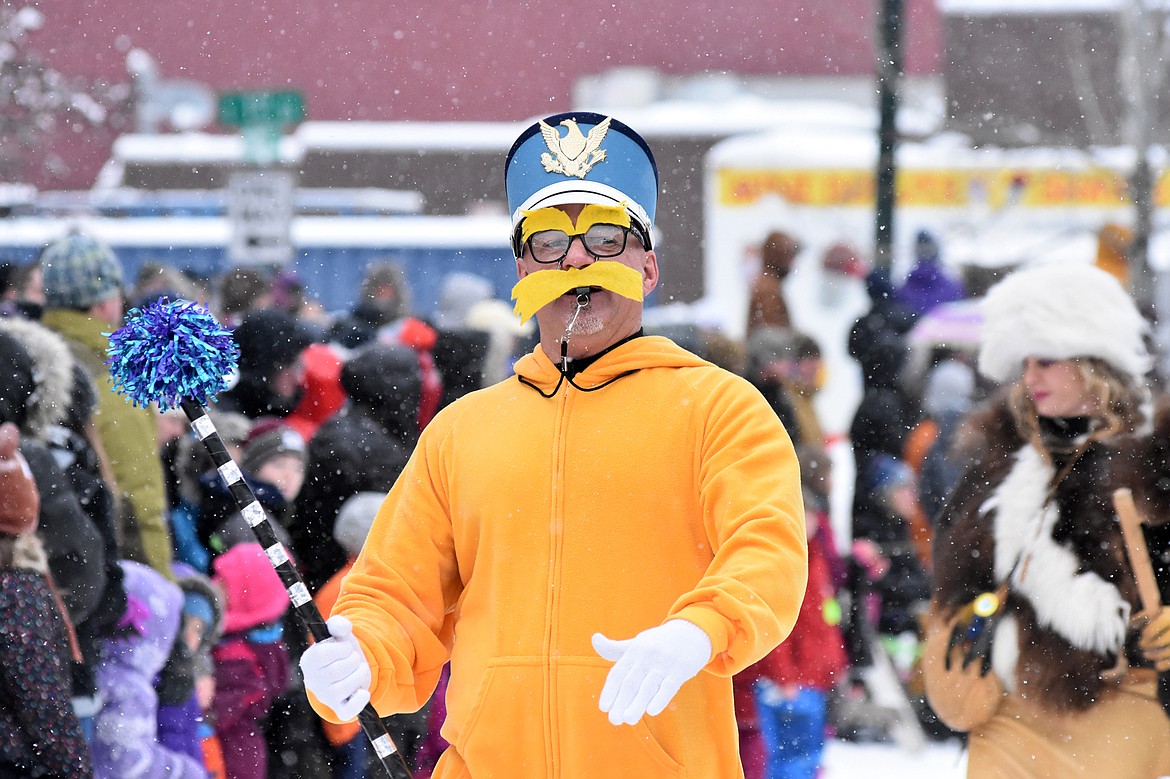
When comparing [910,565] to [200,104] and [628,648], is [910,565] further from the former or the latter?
[200,104]

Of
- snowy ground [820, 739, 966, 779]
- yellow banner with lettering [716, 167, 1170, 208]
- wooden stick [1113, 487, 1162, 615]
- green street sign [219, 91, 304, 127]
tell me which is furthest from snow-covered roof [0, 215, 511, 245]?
wooden stick [1113, 487, 1162, 615]

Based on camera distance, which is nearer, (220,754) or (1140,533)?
(1140,533)

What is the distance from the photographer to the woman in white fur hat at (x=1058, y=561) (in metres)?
3.68

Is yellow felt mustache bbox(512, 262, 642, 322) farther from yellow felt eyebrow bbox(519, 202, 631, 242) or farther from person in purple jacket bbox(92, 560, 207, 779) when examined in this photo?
person in purple jacket bbox(92, 560, 207, 779)

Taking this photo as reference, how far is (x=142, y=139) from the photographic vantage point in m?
18.8

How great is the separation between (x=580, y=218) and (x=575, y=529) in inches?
21.7

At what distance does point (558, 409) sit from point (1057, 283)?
74.8 inches

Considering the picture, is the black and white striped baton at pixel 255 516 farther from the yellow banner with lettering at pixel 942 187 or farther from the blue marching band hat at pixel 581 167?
the yellow banner with lettering at pixel 942 187

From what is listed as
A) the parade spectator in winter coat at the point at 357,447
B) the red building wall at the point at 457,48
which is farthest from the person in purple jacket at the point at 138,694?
the red building wall at the point at 457,48

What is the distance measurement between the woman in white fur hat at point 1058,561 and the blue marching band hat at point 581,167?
156 cm

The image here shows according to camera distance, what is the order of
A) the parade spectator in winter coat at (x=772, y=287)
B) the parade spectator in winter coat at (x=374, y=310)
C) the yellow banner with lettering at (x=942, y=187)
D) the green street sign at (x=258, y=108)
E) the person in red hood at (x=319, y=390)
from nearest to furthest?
the person in red hood at (x=319, y=390) < the parade spectator in winter coat at (x=374, y=310) < the parade spectator in winter coat at (x=772, y=287) < the green street sign at (x=258, y=108) < the yellow banner with lettering at (x=942, y=187)

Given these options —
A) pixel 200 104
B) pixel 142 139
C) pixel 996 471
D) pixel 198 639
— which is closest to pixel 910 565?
pixel 996 471

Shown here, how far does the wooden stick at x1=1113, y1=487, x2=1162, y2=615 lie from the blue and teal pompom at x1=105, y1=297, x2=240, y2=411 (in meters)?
2.24

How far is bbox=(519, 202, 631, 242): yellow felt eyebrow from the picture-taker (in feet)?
8.75
